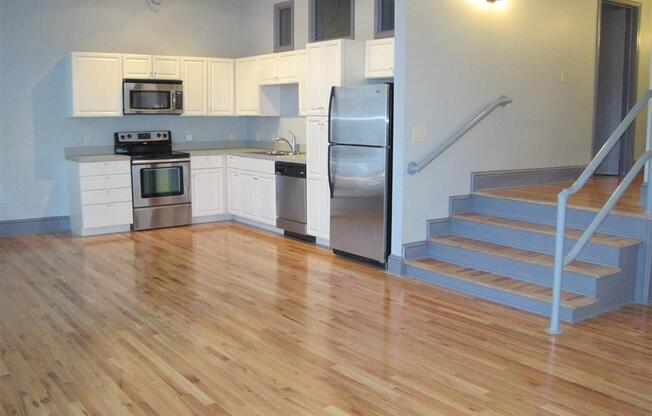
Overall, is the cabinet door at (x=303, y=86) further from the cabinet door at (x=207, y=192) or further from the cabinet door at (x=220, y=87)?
the cabinet door at (x=207, y=192)

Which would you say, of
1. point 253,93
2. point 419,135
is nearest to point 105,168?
point 253,93

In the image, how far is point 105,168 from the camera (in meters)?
7.66

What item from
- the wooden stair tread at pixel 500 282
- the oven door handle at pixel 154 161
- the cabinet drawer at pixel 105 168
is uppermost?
the oven door handle at pixel 154 161

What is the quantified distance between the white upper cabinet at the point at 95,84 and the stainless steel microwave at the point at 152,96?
4.4 inches

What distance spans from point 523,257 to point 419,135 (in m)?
1.43

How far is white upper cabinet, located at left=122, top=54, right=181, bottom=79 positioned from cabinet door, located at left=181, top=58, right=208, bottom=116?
120mm

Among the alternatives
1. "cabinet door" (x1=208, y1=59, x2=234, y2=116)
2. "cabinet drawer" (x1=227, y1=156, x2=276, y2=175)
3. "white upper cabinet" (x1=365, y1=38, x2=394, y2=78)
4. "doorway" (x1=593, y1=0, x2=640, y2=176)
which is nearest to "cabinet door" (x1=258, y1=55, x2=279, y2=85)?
"cabinet door" (x1=208, y1=59, x2=234, y2=116)

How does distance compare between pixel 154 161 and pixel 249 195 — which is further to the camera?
pixel 249 195

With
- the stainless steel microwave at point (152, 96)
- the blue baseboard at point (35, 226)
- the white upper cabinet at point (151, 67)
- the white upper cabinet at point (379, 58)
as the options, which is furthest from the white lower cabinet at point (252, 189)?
the blue baseboard at point (35, 226)

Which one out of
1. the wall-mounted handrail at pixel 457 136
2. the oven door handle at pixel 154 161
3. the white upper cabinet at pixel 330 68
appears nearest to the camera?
the wall-mounted handrail at pixel 457 136

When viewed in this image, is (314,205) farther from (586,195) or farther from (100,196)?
(586,195)

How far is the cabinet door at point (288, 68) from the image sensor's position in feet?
25.5

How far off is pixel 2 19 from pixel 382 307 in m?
5.68

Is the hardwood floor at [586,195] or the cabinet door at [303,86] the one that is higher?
the cabinet door at [303,86]
